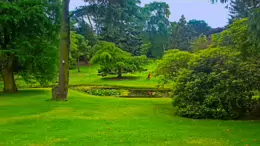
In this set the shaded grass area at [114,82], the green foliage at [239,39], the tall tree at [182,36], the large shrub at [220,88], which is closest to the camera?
the large shrub at [220,88]

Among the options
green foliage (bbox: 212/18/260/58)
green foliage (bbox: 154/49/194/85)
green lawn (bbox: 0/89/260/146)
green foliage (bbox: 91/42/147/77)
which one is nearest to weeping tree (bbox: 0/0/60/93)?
green foliage (bbox: 154/49/194/85)

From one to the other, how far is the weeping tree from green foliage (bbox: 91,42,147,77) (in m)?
13.8

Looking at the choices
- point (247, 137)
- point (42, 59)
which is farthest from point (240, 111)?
point (42, 59)

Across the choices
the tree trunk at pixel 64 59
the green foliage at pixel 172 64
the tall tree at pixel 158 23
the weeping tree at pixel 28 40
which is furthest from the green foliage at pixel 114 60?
the tall tree at pixel 158 23

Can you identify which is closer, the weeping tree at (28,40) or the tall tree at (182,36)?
the weeping tree at (28,40)

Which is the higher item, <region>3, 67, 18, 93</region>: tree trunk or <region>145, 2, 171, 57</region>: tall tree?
<region>145, 2, 171, 57</region>: tall tree

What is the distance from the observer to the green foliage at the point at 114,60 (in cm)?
3731

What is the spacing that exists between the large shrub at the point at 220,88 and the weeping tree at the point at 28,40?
471 inches

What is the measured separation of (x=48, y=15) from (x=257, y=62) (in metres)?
15.4

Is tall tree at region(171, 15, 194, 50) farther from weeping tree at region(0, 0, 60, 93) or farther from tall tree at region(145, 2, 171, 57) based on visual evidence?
weeping tree at region(0, 0, 60, 93)

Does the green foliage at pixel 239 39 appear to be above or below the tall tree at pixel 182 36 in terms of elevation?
below

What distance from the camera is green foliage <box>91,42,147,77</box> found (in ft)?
122

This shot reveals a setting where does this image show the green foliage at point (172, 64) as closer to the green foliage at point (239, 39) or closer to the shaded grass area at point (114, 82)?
the green foliage at point (239, 39)

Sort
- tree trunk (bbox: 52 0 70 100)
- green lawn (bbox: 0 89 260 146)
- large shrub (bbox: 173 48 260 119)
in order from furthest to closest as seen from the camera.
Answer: tree trunk (bbox: 52 0 70 100) → large shrub (bbox: 173 48 260 119) → green lawn (bbox: 0 89 260 146)
